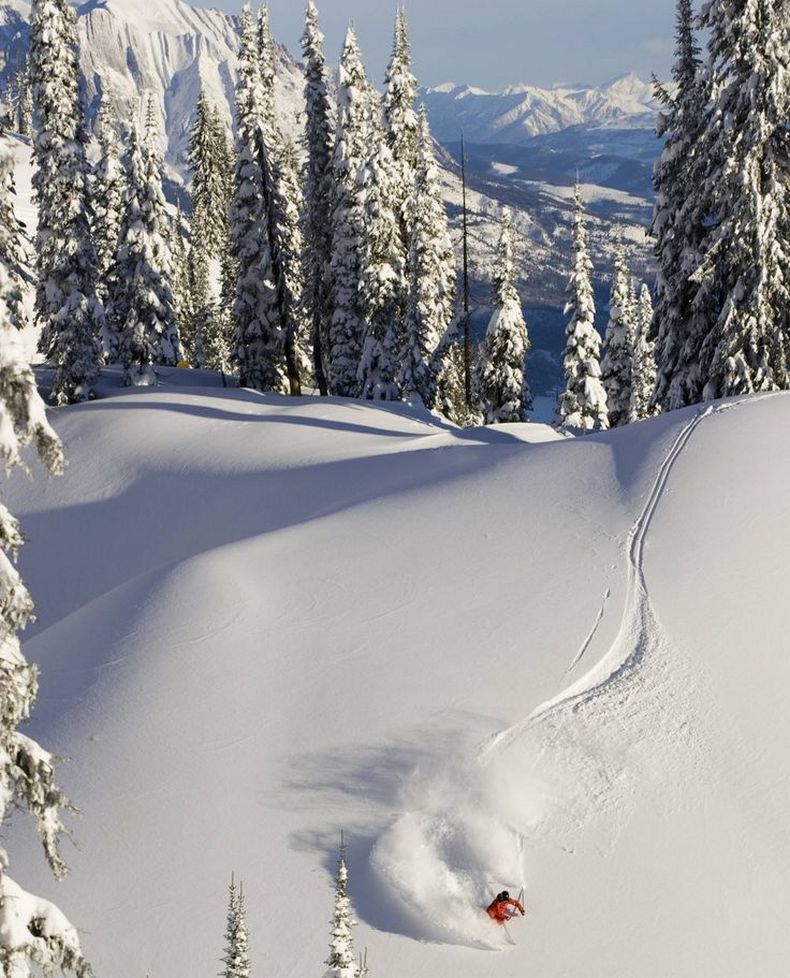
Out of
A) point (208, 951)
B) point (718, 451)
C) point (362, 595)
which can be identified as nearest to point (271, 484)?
point (362, 595)

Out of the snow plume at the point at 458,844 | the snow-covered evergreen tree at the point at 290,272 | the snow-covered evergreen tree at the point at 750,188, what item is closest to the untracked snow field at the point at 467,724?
the snow plume at the point at 458,844

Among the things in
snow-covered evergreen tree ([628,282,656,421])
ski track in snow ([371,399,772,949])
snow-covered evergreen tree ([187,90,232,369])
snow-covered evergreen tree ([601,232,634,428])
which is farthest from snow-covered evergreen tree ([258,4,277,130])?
ski track in snow ([371,399,772,949])

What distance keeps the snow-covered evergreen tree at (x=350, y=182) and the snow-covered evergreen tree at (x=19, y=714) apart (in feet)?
107

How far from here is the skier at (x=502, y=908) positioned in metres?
11.9

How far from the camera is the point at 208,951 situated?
11945 mm

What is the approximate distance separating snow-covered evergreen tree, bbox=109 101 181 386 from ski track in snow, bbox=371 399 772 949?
3047 centimetres

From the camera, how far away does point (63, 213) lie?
3638 centimetres

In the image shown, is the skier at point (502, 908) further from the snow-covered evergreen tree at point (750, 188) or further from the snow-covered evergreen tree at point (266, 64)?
the snow-covered evergreen tree at point (266, 64)

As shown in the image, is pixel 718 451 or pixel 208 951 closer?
pixel 208 951

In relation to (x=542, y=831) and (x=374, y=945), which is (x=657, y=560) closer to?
(x=542, y=831)

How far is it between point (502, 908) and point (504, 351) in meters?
33.2

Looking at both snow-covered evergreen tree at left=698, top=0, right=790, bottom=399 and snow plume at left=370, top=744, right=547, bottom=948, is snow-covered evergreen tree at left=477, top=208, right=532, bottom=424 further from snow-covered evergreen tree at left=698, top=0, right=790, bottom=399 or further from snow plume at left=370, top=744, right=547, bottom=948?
snow plume at left=370, top=744, right=547, bottom=948

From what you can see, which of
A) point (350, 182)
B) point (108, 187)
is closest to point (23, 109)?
point (108, 187)

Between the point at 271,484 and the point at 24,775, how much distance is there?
62.9 ft
